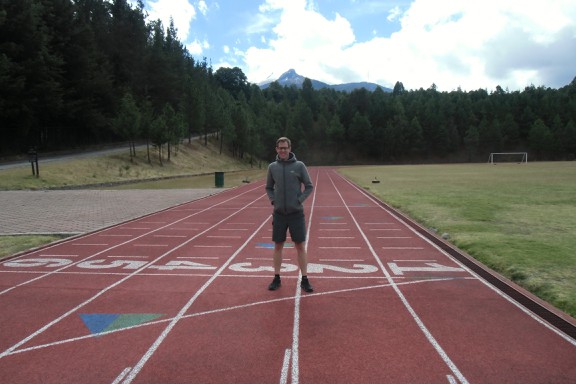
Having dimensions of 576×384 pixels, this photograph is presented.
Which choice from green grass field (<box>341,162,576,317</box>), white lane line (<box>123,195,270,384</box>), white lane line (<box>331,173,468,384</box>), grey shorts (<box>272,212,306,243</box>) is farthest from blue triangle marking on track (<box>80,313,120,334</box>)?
green grass field (<box>341,162,576,317</box>)

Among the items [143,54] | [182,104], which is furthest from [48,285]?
[143,54]

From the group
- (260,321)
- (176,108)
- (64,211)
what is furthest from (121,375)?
(176,108)

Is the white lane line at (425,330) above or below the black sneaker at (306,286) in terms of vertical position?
below

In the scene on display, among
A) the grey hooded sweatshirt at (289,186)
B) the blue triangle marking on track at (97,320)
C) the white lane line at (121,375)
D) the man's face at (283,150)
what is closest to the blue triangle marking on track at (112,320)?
the blue triangle marking on track at (97,320)

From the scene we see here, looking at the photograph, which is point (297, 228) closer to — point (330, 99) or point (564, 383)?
point (564, 383)

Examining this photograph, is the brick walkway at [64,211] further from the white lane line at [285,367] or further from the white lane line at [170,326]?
the white lane line at [285,367]

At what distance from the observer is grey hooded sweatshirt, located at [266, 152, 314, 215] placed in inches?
231

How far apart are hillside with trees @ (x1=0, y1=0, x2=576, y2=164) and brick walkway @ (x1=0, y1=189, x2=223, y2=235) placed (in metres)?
19.5

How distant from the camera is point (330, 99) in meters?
130

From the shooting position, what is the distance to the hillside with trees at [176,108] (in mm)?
36594

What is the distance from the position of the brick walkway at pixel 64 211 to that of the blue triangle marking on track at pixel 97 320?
6030 mm

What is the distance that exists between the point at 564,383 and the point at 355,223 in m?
8.63

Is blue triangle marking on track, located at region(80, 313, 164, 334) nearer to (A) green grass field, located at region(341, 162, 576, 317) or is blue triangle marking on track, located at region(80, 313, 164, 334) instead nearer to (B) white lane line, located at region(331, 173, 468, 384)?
(B) white lane line, located at region(331, 173, 468, 384)

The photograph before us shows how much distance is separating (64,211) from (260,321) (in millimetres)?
12517
